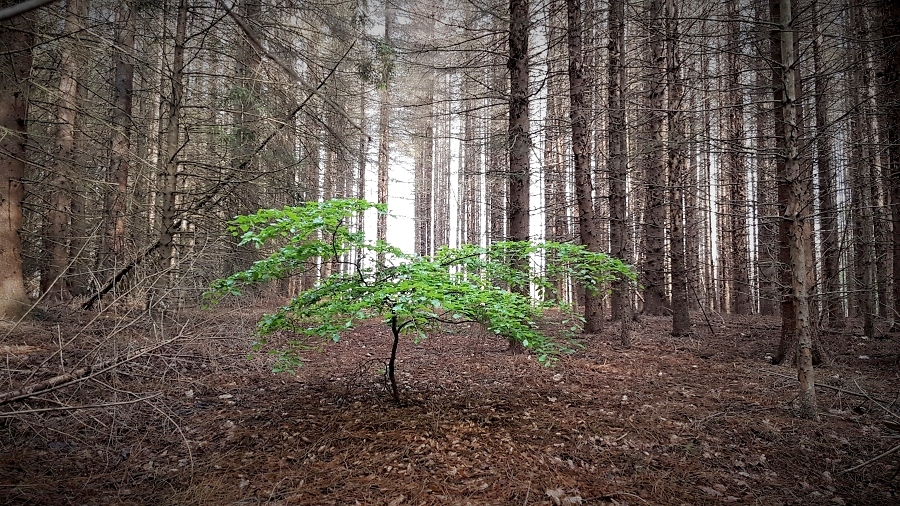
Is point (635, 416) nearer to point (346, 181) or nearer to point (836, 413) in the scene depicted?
point (836, 413)

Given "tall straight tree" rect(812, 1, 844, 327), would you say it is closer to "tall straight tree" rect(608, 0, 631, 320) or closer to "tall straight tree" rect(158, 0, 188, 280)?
"tall straight tree" rect(608, 0, 631, 320)

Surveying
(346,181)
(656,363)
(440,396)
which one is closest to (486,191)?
(346,181)

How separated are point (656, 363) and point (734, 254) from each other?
9.22 metres

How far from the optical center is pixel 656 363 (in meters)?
6.70

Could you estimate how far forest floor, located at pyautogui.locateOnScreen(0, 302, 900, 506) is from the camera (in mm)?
3047

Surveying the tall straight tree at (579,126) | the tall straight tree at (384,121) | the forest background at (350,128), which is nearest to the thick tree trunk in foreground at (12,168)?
the forest background at (350,128)

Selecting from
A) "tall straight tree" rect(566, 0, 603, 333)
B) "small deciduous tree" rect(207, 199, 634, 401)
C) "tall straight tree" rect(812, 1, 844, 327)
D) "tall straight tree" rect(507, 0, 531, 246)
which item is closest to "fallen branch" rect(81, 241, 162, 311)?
"small deciduous tree" rect(207, 199, 634, 401)

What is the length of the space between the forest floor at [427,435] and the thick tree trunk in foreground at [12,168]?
1006 mm

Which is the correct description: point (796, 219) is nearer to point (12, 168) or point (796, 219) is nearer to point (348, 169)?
point (348, 169)

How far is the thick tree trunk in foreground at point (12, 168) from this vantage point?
595 centimetres

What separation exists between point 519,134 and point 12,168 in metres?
8.01

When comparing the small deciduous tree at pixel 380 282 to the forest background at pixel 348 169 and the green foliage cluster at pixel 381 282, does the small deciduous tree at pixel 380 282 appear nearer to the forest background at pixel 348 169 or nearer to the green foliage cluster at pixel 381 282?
the green foliage cluster at pixel 381 282

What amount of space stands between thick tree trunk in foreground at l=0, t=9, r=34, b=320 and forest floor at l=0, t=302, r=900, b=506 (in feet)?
3.30

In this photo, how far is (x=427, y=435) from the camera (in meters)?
3.87
